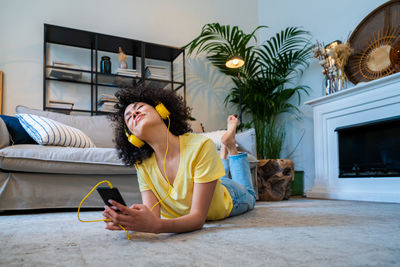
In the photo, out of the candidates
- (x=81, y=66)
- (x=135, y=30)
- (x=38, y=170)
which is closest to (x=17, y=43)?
(x=81, y=66)

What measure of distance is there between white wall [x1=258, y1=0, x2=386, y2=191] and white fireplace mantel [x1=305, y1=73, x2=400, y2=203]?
51 centimetres

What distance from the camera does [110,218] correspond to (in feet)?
2.79

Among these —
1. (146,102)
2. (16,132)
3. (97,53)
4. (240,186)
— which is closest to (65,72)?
(97,53)

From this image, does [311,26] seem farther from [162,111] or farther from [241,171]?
[162,111]

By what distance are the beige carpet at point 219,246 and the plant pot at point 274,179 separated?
159 cm

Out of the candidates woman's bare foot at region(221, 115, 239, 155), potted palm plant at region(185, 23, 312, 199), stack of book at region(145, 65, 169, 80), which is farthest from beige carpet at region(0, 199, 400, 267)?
stack of book at region(145, 65, 169, 80)

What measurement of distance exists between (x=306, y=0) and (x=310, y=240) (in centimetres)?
348

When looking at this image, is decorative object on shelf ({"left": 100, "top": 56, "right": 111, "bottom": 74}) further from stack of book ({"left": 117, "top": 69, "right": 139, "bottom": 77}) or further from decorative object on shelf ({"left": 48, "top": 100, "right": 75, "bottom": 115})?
decorative object on shelf ({"left": 48, "top": 100, "right": 75, "bottom": 115})

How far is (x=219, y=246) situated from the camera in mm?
811

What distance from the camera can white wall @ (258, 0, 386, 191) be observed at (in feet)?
9.91

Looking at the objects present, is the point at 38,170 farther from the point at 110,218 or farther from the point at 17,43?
the point at 17,43

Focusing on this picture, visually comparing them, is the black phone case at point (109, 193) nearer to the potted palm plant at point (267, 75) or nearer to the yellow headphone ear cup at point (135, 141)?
the yellow headphone ear cup at point (135, 141)

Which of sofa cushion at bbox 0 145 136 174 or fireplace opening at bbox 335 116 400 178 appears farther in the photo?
fireplace opening at bbox 335 116 400 178

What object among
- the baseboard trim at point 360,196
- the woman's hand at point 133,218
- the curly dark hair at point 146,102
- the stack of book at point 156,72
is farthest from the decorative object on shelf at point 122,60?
the woman's hand at point 133,218
